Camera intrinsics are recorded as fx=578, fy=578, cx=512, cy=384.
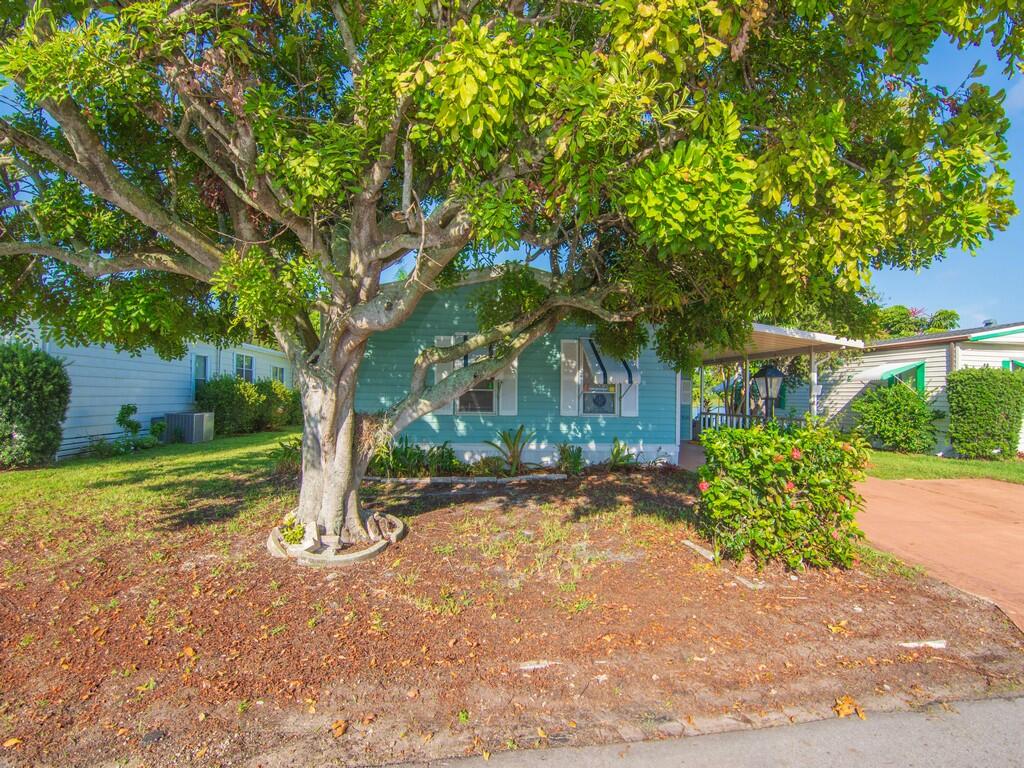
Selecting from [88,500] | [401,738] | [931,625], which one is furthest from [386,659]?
[88,500]

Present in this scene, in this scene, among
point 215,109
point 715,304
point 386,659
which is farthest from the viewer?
point 715,304

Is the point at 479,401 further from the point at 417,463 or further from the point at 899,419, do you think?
the point at 899,419

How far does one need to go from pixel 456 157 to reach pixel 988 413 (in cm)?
1373

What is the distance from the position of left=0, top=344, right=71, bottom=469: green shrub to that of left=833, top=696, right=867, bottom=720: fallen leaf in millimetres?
12406

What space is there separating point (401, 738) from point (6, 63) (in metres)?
4.77

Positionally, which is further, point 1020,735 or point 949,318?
point 949,318

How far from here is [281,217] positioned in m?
4.97

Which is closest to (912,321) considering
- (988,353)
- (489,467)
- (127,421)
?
(988,353)

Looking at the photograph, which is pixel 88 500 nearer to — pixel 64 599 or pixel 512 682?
pixel 64 599

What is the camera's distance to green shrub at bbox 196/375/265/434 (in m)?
16.8

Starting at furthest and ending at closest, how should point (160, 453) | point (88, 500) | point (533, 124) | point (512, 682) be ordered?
point (160, 453) < point (88, 500) < point (533, 124) < point (512, 682)

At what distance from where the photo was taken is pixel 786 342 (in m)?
11.7

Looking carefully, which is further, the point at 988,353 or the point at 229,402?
the point at 229,402

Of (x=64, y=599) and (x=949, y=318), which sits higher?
(x=949, y=318)
